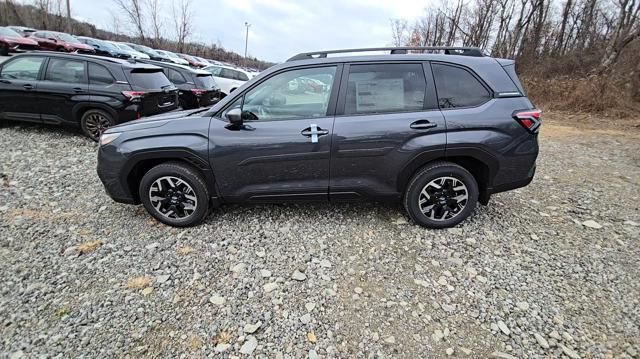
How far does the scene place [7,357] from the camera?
2000 millimetres

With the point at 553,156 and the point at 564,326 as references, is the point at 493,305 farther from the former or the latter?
the point at 553,156

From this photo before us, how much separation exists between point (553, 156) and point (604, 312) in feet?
16.4

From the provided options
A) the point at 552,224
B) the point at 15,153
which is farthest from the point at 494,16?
the point at 15,153

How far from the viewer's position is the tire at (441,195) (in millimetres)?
3270

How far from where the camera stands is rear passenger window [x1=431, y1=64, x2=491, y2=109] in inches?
126

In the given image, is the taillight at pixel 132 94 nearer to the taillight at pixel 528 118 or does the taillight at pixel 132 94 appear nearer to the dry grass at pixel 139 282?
the dry grass at pixel 139 282

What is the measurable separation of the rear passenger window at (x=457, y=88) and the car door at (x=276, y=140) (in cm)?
102

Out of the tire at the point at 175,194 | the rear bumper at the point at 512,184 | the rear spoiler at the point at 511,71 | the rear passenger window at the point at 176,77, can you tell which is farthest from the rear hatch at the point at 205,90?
the rear bumper at the point at 512,184

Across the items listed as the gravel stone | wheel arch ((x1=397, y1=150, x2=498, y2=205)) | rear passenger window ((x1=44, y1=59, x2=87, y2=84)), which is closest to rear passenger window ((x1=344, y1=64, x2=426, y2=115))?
wheel arch ((x1=397, y1=150, x2=498, y2=205))

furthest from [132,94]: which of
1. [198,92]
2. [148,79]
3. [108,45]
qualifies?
[108,45]

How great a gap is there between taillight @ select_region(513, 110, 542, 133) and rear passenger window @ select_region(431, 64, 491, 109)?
32 cm

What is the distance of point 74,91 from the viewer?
5902mm

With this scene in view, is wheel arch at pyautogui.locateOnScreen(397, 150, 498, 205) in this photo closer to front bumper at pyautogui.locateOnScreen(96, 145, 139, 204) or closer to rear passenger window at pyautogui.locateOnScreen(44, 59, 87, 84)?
front bumper at pyautogui.locateOnScreen(96, 145, 139, 204)

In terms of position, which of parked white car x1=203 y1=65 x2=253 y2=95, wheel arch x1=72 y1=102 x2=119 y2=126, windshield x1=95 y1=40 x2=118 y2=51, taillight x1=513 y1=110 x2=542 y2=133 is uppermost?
windshield x1=95 y1=40 x2=118 y2=51
